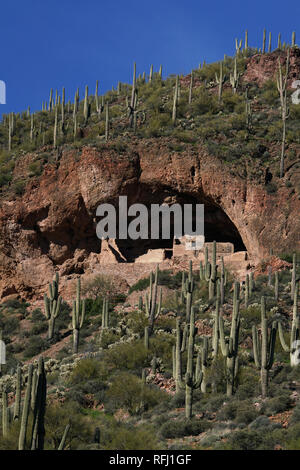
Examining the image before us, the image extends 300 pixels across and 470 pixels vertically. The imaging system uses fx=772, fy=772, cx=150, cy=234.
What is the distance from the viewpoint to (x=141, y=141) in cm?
4597

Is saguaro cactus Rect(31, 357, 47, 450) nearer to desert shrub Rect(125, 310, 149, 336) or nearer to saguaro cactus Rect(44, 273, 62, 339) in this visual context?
desert shrub Rect(125, 310, 149, 336)

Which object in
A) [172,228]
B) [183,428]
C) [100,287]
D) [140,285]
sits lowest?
[183,428]

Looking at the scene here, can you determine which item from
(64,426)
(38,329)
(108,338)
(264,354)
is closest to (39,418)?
(64,426)

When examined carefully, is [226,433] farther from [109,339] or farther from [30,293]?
[30,293]

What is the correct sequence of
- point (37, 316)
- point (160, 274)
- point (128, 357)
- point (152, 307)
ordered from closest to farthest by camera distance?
1. point (128, 357)
2. point (152, 307)
3. point (37, 316)
4. point (160, 274)

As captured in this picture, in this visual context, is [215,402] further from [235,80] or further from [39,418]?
[235,80]

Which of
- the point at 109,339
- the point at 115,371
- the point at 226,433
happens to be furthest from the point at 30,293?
the point at 226,433

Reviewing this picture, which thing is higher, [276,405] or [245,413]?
[276,405]

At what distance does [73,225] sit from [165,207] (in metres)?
5.49

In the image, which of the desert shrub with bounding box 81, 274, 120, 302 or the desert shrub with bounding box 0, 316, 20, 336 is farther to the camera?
the desert shrub with bounding box 81, 274, 120, 302

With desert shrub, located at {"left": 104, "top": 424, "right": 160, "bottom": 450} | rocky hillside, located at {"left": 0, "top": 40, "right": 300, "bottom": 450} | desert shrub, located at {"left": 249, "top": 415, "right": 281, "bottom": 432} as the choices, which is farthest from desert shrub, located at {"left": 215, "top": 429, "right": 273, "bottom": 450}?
desert shrub, located at {"left": 104, "top": 424, "right": 160, "bottom": 450}

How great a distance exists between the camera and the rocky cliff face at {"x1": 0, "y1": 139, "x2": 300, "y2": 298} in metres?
Result: 44.0

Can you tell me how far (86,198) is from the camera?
4416 centimetres

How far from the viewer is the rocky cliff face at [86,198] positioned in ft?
144
